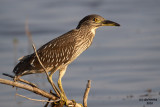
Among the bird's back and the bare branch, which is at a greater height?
the bird's back

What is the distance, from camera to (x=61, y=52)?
448 inches

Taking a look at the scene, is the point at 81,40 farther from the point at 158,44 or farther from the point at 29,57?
the point at 158,44

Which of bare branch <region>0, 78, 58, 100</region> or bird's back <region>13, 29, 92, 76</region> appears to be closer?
bare branch <region>0, 78, 58, 100</region>

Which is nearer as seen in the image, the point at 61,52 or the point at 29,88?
the point at 29,88

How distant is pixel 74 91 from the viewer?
557 inches

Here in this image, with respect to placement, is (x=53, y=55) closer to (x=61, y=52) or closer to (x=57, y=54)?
(x=57, y=54)

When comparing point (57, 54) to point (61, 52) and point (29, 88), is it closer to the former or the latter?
point (61, 52)

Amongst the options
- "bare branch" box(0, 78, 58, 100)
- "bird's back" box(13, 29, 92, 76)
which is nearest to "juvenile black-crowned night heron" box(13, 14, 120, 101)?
"bird's back" box(13, 29, 92, 76)

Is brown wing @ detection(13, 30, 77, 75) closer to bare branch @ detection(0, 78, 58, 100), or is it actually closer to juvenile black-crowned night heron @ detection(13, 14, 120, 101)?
juvenile black-crowned night heron @ detection(13, 14, 120, 101)

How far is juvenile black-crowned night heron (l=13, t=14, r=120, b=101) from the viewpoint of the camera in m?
11.1

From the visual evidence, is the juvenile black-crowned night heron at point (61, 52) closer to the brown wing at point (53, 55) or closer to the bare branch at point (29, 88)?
the brown wing at point (53, 55)

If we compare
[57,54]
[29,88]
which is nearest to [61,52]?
[57,54]

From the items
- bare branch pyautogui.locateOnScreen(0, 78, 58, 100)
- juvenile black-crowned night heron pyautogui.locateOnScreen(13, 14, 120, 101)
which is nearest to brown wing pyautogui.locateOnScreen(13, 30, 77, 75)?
juvenile black-crowned night heron pyautogui.locateOnScreen(13, 14, 120, 101)

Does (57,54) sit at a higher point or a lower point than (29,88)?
higher
